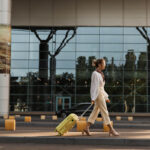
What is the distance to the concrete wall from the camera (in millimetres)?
40000

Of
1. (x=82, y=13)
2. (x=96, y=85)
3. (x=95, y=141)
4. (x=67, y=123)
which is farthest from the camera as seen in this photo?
(x=82, y=13)

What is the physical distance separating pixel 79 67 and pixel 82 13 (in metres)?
5.40

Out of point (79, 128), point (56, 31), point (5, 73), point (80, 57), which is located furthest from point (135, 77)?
point (79, 128)

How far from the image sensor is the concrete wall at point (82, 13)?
40000 millimetres

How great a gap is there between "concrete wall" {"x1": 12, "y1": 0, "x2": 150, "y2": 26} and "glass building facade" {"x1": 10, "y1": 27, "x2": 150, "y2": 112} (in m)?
0.71

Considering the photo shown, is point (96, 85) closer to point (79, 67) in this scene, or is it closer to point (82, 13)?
point (79, 67)

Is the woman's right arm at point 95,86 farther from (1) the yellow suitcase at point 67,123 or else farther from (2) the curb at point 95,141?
(2) the curb at point 95,141

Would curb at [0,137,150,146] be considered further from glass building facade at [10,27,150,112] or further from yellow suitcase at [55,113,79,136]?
glass building facade at [10,27,150,112]

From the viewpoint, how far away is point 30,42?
132 feet

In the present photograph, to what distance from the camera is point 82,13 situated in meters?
40.1

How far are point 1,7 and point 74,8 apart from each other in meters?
11.7

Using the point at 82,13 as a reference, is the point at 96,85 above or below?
below

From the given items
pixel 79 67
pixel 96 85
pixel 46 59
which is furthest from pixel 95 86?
pixel 46 59

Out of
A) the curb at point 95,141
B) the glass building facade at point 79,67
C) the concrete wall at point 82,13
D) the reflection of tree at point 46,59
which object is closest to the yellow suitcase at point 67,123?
the curb at point 95,141
